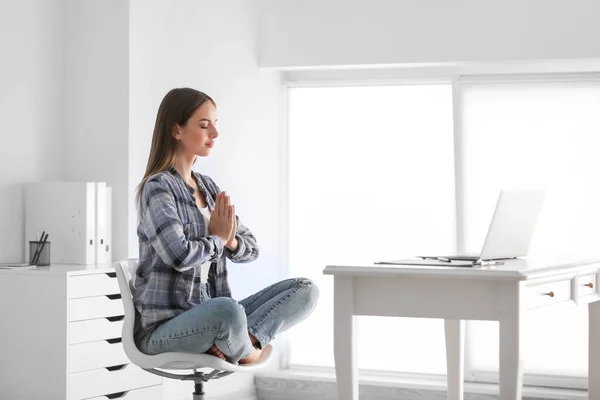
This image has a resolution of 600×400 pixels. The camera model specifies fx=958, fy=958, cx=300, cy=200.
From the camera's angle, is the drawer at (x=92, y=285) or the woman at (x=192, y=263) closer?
the woman at (x=192, y=263)

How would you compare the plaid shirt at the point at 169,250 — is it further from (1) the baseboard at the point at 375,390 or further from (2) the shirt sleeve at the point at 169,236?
A: (1) the baseboard at the point at 375,390

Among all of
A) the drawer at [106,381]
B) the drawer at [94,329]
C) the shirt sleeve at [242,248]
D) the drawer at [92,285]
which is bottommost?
the drawer at [106,381]

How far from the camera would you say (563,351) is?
4828mm

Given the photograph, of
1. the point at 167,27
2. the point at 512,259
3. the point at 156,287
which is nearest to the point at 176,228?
the point at 156,287

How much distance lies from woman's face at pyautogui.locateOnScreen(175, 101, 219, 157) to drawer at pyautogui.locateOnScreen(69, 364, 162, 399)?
1.23 m

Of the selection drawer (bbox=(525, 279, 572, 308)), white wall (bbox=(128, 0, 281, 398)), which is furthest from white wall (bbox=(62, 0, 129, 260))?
drawer (bbox=(525, 279, 572, 308))

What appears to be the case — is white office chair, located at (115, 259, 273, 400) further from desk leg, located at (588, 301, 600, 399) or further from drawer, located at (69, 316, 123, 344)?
desk leg, located at (588, 301, 600, 399)

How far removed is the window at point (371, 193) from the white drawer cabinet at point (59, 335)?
1609 millimetres

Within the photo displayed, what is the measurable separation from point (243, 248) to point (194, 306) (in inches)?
11.6

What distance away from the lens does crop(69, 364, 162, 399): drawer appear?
3.76m

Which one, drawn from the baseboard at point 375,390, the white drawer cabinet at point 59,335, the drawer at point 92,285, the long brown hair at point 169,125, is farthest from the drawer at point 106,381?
the long brown hair at point 169,125

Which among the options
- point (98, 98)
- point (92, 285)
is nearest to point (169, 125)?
point (92, 285)

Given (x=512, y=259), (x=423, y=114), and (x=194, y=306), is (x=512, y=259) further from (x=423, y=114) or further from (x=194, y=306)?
(x=423, y=114)

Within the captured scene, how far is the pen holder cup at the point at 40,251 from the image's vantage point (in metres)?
4.04
